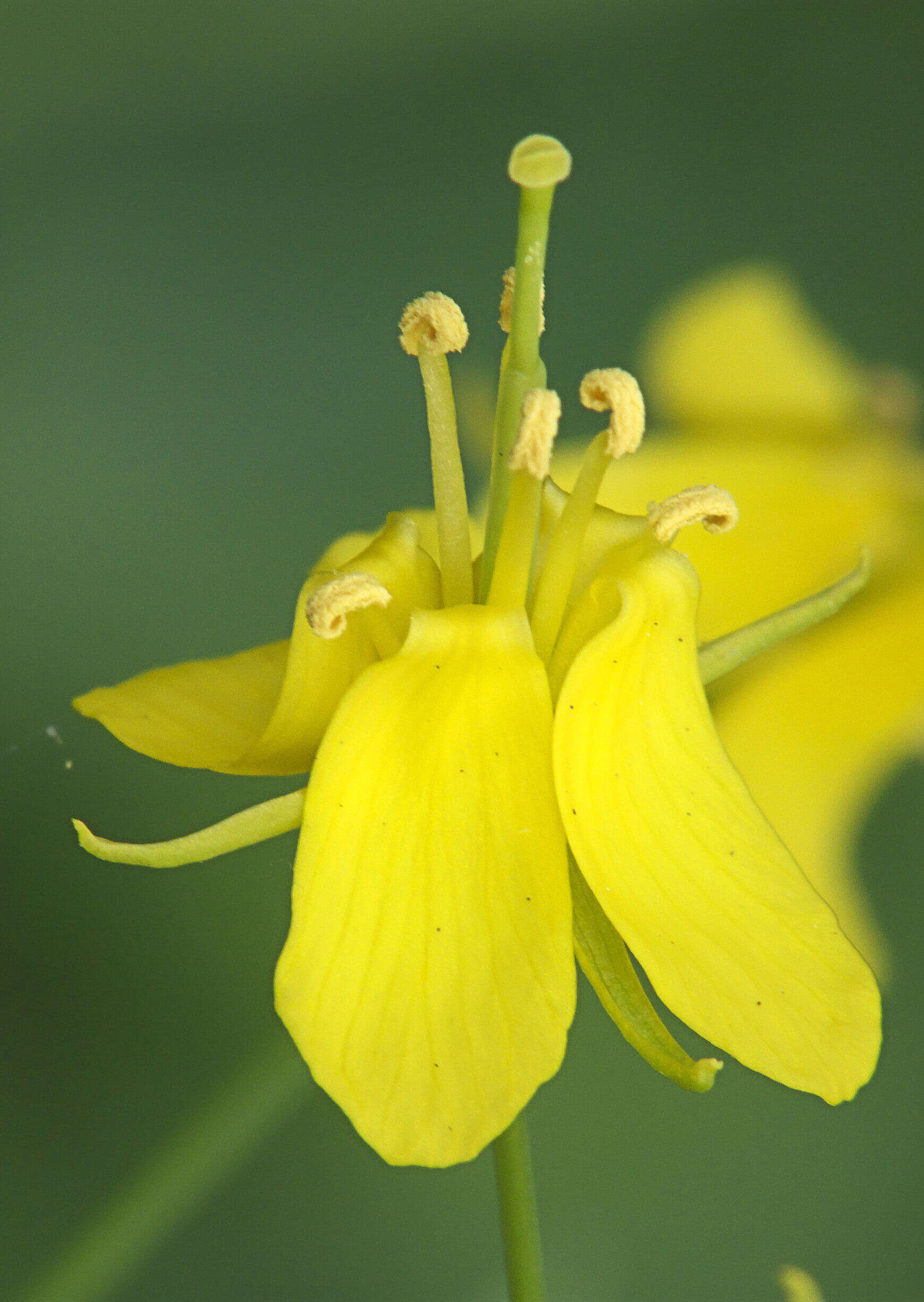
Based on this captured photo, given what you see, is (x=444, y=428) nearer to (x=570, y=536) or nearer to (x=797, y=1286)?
(x=570, y=536)

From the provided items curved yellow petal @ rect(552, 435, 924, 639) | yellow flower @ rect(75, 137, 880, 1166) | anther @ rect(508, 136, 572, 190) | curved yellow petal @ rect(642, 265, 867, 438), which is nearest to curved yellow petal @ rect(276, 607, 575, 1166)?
yellow flower @ rect(75, 137, 880, 1166)

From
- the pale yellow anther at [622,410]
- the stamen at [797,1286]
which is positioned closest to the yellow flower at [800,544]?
the stamen at [797,1286]

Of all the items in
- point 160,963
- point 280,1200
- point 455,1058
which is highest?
point 455,1058

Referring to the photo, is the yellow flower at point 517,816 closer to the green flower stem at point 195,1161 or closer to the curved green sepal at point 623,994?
the curved green sepal at point 623,994

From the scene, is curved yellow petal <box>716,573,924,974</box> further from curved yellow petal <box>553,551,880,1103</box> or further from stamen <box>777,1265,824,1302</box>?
curved yellow petal <box>553,551,880,1103</box>

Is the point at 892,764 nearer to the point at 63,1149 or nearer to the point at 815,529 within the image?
the point at 815,529

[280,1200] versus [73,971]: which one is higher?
[73,971]

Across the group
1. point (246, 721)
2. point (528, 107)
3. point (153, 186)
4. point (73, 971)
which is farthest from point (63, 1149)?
point (528, 107)

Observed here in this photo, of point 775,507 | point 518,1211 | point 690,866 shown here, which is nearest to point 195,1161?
point 518,1211
